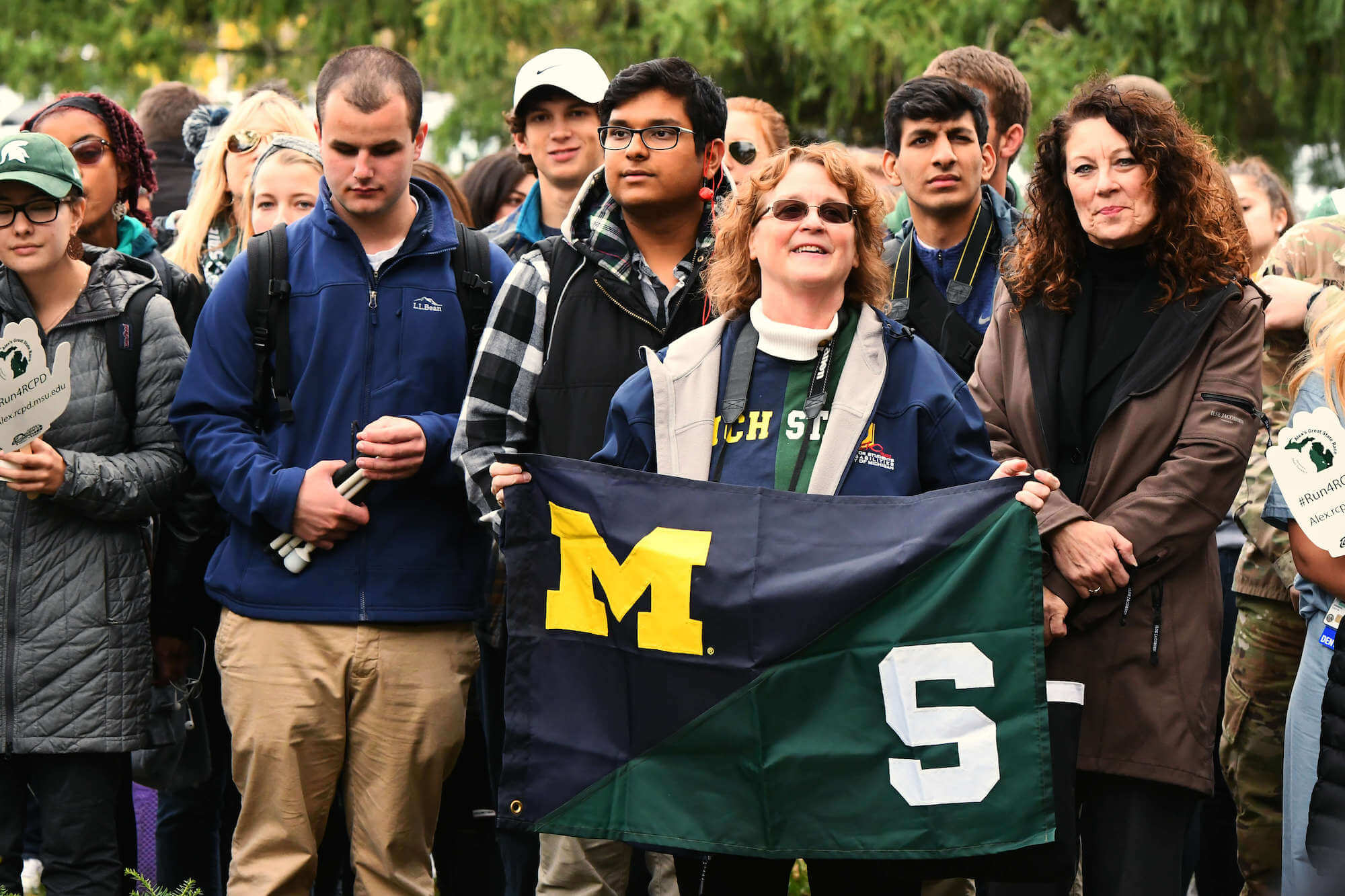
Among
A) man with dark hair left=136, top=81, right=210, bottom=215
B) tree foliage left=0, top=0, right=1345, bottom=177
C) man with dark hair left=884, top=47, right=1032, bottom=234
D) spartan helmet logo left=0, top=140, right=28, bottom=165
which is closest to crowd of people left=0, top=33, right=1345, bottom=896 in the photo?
spartan helmet logo left=0, top=140, right=28, bottom=165

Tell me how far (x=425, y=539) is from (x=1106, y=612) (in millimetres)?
1983

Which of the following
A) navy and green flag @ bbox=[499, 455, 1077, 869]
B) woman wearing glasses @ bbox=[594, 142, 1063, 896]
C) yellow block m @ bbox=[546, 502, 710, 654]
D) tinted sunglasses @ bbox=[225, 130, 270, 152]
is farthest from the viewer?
tinted sunglasses @ bbox=[225, 130, 270, 152]

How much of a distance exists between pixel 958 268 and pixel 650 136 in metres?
1.25

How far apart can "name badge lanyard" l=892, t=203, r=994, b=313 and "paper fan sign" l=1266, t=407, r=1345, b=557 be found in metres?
1.63

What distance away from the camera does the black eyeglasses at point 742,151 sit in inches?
271

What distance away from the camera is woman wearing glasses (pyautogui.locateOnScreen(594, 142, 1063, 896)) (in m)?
4.19

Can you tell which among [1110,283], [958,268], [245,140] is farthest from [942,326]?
[245,140]

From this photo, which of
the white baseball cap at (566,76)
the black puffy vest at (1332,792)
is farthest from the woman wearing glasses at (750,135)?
the black puffy vest at (1332,792)

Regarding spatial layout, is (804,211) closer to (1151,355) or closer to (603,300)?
(603,300)

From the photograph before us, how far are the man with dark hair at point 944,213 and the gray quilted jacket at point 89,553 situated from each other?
2.41m

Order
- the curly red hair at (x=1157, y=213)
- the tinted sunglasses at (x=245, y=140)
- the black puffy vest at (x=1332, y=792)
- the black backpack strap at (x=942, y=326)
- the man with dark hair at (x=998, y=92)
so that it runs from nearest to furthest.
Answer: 1. the black puffy vest at (x=1332, y=792)
2. the curly red hair at (x=1157, y=213)
3. the black backpack strap at (x=942, y=326)
4. the man with dark hair at (x=998, y=92)
5. the tinted sunglasses at (x=245, y=140)

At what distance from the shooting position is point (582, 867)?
485cm

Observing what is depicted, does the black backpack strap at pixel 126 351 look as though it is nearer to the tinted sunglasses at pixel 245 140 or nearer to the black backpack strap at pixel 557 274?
the black backpack strap at pixel 557 274

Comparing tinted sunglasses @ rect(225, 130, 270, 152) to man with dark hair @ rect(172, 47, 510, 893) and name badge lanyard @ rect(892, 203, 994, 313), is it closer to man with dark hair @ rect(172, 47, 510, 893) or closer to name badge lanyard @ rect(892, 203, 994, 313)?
man with dark hair @ rect(172, 47, 510, 893)
